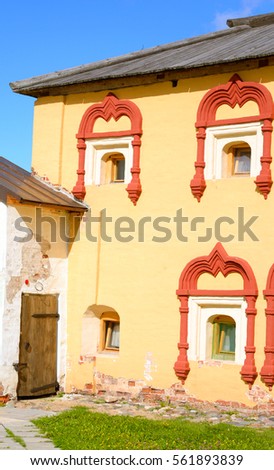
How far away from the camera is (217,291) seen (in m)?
12.5

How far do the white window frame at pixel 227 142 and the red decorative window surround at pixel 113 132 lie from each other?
123cm

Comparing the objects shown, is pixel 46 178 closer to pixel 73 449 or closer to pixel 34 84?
pixel 34 84

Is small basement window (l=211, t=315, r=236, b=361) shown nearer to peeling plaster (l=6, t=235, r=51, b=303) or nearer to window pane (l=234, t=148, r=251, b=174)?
window pane (l=234, t=148, r=251, b=174)

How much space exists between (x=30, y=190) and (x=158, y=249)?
2282 millimetres

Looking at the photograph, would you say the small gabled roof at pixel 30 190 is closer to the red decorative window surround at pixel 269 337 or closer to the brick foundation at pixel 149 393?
the brick foundation at pixel 149 393

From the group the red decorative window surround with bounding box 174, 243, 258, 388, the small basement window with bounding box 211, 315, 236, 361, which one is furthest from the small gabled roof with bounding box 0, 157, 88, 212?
the small basement window with bounding box 211, 315, 236, 361

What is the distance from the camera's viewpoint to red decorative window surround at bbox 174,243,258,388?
12.1m

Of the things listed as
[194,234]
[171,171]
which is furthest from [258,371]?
[171,171]

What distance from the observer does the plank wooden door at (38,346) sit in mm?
12891

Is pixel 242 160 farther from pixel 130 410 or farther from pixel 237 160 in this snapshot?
pixel 130 410

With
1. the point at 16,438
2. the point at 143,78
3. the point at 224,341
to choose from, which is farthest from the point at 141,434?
the point at 143,78

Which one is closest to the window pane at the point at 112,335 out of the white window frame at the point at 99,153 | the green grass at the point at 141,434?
the white window frame at the point at 99,153

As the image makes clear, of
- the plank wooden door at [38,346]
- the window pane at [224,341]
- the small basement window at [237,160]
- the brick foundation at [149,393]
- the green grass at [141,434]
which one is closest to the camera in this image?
the green grass at [141,434]

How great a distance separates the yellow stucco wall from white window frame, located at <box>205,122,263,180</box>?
202 mm
